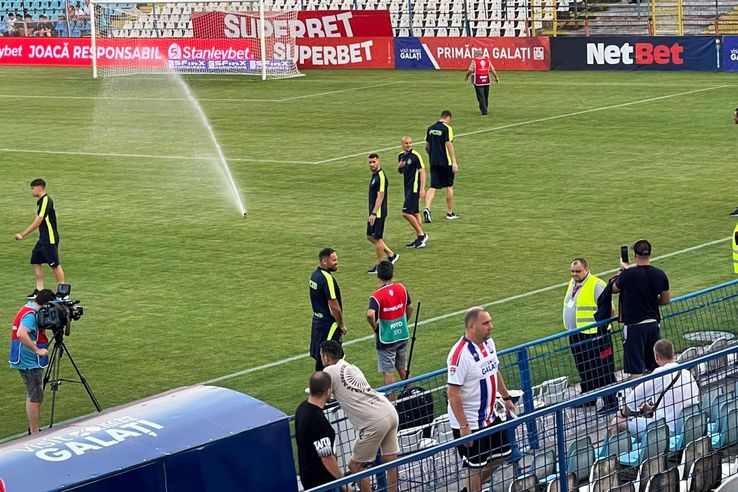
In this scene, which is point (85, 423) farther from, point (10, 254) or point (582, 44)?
point (582, 44)

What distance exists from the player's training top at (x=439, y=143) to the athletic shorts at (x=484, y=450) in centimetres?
1478

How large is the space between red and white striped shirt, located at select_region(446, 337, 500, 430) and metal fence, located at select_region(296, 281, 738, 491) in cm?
33

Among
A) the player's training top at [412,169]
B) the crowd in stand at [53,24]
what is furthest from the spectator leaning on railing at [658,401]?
the crowd in stand at [53,24]

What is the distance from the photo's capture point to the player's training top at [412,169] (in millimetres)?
22828

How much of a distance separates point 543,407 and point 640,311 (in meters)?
2.78

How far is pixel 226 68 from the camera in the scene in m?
52.1

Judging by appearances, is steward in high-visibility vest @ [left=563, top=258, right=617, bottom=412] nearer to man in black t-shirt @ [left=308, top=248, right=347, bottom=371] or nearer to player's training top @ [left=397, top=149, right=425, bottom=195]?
man in black t-shirt @ [left=308, top=248, right=347, bottom=371]

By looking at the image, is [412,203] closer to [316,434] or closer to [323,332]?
[323,332]

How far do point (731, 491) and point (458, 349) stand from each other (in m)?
2.31

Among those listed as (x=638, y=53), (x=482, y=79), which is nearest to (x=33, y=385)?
(x=482, y=79)

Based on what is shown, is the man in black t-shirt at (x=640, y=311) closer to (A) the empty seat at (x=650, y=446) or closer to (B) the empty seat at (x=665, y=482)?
(A) the empty seat at (x=650, y=446)

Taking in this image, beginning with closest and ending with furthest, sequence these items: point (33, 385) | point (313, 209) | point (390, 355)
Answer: point (33, 385)
point (390, 355)
point (313, 209)

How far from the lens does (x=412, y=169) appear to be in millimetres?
22875

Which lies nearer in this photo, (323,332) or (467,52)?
(323,332)
